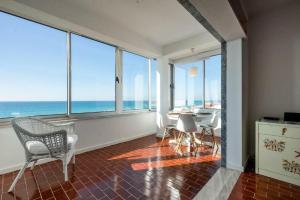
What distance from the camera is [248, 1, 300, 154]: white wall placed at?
2326mm

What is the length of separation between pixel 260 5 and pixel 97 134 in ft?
12.6

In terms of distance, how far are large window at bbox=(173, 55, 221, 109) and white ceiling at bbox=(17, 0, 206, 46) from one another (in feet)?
4.44

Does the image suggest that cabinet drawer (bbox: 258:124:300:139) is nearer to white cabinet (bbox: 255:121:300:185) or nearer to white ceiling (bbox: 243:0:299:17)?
white cabinet (bbox: 255:121:300:185)

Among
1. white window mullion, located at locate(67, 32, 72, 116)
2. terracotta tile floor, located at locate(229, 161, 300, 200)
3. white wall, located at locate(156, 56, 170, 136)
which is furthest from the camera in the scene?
white wall, located at locate(156, 56, 170, 136)

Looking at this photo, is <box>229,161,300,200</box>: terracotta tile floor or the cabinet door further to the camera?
the cabinet door

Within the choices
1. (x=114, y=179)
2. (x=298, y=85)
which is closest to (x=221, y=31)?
(x=298, y=85)

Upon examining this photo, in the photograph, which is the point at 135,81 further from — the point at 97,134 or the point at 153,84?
the point at 97,134

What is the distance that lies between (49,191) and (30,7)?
2433 millimetres

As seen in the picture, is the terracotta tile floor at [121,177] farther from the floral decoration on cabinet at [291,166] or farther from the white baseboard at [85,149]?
the floral decoration on cabinet at [291,166]

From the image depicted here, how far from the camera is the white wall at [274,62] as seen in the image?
2.33m

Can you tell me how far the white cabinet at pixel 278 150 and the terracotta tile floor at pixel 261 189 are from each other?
0.11 meters

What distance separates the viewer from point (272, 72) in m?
2.51

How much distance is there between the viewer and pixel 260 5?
2.40 metres

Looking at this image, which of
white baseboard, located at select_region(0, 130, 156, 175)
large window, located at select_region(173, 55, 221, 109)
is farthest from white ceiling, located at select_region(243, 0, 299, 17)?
white baseboard, located at select_region(0, 130, 156, 175)
